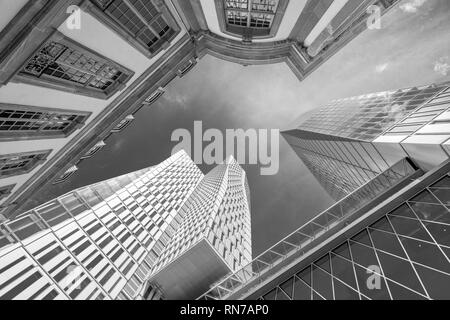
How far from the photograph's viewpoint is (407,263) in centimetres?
1305

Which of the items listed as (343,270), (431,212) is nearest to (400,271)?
(343,270)

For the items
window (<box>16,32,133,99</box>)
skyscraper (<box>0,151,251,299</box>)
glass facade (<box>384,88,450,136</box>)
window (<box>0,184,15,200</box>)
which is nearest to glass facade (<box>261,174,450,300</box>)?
glass facade (<box>384,88,450,136</box>)

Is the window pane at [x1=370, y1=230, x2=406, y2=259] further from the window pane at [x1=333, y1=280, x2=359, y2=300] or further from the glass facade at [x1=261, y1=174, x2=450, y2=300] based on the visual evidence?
the window pane at [x1=333, y1=280, x2=359, y2=300]

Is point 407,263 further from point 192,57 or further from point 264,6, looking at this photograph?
point 192,57

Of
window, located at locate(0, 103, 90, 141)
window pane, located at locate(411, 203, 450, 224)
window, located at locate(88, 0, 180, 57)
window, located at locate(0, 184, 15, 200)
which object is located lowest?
window pane, located at locate(411, 203, 450, 224)

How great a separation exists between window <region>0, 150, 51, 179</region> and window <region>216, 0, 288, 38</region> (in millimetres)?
21816

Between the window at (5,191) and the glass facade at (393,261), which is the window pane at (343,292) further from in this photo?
the window at (5,191)

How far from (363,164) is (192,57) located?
22.0 metres

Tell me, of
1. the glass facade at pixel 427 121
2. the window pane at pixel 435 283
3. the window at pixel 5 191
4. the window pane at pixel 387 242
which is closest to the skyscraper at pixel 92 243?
the window at pixel 5 191

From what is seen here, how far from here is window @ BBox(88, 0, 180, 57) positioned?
738 inches

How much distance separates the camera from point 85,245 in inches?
1500

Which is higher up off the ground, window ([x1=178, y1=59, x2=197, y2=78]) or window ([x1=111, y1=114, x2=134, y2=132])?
window ([x1=111, y1=114, x2=134, y2=132])
